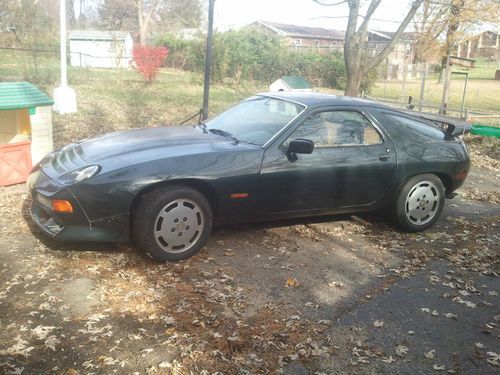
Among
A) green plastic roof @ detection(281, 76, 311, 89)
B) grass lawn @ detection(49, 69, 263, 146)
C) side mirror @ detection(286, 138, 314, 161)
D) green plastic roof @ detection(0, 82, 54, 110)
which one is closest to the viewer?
side mirror @ detection(286, 138, 314, 161)

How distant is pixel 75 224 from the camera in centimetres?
400

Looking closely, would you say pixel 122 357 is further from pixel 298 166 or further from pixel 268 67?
pixel 268 67

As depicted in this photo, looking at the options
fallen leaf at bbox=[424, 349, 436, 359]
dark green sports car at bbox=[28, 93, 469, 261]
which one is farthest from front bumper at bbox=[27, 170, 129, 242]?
fallen leaf at bbox=[424, 349, 436, 359]

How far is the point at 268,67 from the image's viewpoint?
26750 millimetres

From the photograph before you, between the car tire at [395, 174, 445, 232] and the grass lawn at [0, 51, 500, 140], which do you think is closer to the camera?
the car tire at [395, 174, 445, 232]

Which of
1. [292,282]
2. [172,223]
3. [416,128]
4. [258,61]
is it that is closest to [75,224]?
[172,223]

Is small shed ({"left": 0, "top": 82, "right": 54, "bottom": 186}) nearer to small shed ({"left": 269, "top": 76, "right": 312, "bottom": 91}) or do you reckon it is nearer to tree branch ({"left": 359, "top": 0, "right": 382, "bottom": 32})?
tree branch ({"left": 359, "top": 0, "right": 382, "bottom": 32})

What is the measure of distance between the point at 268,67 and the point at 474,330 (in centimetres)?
2440

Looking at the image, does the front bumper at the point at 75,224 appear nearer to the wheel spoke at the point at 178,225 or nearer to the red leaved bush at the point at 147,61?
the wheel spoke at the point at 178,225

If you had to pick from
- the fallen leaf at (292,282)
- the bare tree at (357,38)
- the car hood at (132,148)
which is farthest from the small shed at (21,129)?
the bare tree at (357,38)

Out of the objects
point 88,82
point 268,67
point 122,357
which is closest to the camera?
point 122,357

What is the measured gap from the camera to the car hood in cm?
427

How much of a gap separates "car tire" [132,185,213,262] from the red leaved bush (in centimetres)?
1556

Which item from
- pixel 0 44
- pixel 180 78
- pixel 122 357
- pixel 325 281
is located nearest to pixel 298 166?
pixel 325 281
